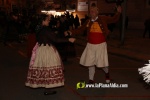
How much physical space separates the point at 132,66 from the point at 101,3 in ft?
88.2

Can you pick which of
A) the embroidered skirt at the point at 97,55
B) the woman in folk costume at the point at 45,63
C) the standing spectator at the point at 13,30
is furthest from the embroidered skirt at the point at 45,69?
the standing spectator at the point at 13,30

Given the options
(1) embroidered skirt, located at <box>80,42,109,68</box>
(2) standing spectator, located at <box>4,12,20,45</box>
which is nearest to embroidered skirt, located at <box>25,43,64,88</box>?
(1) embroidered skirt, located at <box>80,42,109,68</box>

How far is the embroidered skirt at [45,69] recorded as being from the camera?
7.43 metres

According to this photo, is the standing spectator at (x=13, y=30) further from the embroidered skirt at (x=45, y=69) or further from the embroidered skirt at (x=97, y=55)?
the embroidered skirt at (x=45, y=69)

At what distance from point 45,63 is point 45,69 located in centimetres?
13

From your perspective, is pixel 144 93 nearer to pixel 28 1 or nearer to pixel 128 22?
pixel 128 22

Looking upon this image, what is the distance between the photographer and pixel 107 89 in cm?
852

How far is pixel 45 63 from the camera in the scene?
7.46 m

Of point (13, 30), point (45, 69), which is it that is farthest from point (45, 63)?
point (13, 30)

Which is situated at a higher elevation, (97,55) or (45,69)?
(97,55)

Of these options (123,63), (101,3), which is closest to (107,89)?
(123,63)

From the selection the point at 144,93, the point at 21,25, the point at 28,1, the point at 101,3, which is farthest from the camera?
the point at 28,1

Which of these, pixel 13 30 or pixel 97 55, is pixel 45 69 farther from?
pixel 13 30

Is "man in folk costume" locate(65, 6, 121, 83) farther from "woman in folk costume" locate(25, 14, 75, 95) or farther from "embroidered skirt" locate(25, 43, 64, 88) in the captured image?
"embroidered skirt" locate(25, 43, 64, 88)
